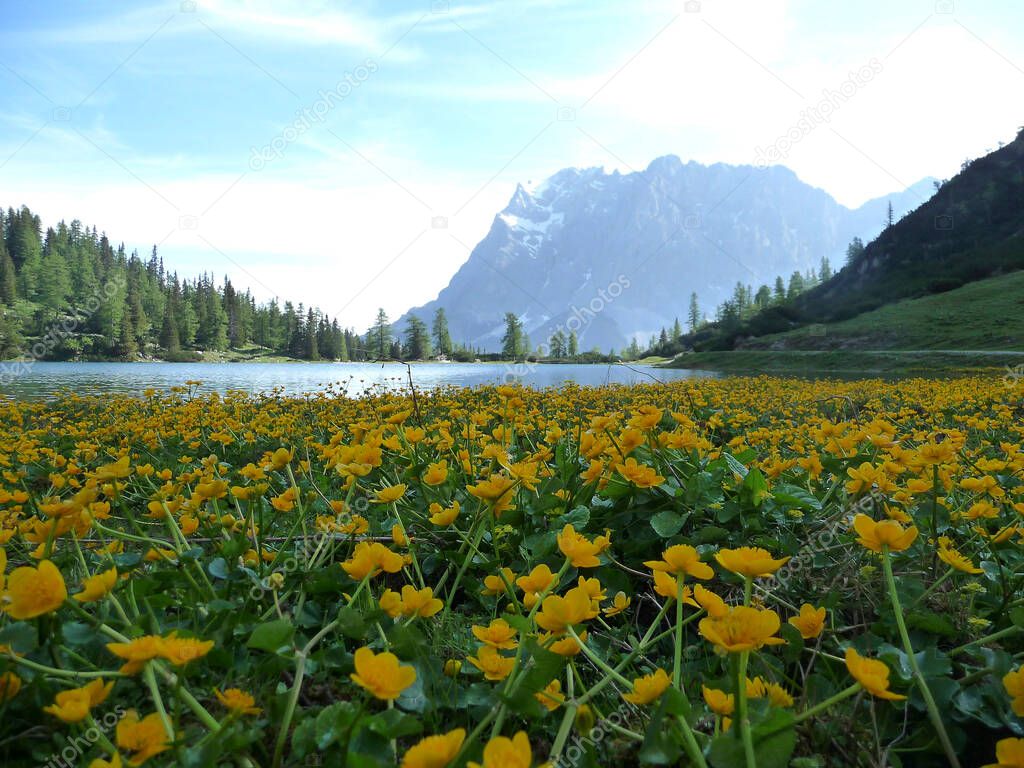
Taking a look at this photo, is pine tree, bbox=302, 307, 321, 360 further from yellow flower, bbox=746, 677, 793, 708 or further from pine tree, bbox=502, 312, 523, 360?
yellow flower, bbox=746, 677, 793, 708

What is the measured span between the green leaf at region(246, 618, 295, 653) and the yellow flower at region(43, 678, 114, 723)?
0.65 ft

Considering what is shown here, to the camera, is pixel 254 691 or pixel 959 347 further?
pixel 959 347

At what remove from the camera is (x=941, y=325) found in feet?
100

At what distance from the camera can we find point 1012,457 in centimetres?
198

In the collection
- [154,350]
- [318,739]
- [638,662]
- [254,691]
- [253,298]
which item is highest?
[253,298]

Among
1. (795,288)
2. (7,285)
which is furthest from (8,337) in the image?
(795,288)

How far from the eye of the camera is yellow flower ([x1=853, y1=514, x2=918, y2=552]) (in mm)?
925

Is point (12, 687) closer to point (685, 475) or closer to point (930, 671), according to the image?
point (930, 671)

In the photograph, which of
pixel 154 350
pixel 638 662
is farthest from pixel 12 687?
pixel 154 350

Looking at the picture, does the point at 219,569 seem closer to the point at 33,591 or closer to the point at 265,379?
the point at 33,591

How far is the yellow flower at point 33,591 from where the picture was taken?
2.50 ft

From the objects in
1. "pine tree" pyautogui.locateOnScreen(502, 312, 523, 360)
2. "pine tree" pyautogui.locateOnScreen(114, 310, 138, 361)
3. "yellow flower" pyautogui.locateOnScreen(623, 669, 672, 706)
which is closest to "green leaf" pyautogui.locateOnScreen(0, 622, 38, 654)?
"yellow flower" pyautogui.locateOnScreen(623, 669, 672, 706)

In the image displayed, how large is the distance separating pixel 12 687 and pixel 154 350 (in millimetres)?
70707

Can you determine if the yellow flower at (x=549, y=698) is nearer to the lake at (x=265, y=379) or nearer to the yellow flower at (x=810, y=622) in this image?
the yellow flower at (x=810, y=622)
